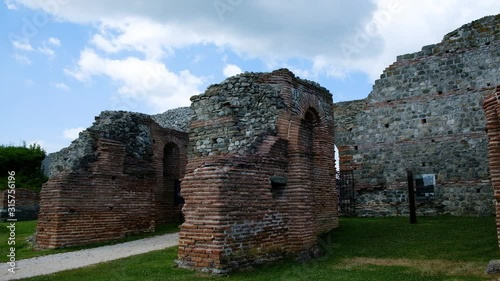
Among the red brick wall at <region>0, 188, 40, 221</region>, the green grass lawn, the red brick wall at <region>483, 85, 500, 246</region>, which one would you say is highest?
the red brick wall at <region>483, 85, 500, 246</region>

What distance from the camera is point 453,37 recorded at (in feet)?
53.6

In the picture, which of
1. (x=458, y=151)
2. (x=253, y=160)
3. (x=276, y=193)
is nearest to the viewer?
Result: (x=253, y=160)

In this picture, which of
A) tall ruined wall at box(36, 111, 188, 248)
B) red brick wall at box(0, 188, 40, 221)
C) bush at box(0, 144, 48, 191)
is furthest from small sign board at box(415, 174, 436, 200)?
bush at box(0, 144, 48, 191)

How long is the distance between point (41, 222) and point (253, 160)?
684 cm

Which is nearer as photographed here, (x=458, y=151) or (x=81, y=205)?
(x=81, y=205)

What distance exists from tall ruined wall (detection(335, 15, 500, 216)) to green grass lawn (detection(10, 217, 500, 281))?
4.80m

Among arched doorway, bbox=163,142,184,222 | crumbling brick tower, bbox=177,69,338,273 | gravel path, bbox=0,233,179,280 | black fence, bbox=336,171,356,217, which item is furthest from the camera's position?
black fence, bbox=336,171,356,217

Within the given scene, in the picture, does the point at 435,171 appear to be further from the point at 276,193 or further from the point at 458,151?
the point at 276,193

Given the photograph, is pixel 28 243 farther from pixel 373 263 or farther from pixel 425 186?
pixel 425 186

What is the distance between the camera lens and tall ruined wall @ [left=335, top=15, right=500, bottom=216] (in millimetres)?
15500

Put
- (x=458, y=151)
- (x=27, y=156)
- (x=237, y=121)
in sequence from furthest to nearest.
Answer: (x=27, y=156) → (x=458, y=151) → (x=237, y=121)

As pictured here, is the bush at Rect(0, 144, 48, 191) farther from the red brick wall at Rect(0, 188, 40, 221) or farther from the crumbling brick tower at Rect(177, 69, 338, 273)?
the crumbling brick tower at Rect(177, 69, 338, 273)

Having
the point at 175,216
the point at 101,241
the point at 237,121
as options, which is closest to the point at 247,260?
the point at 237,121

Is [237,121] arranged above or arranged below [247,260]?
above
